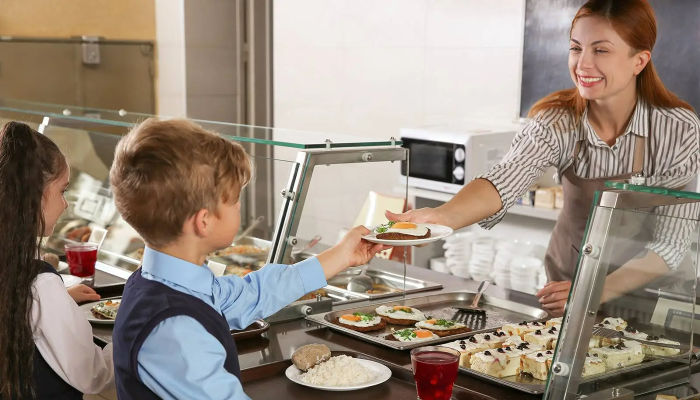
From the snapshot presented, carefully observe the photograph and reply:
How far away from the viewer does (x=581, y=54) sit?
8.40 ft

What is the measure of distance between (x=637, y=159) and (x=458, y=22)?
8.95ft

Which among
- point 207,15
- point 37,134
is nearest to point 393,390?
point 37,134

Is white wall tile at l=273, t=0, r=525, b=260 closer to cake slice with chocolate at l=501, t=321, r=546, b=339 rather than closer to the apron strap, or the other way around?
the apron strap

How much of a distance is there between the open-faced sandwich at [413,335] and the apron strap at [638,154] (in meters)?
0.91

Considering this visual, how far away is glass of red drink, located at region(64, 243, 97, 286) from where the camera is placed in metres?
2.90

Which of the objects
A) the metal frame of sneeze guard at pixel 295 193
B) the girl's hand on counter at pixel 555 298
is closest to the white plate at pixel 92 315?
the metal frame of sneeze guard at pixel 295 193

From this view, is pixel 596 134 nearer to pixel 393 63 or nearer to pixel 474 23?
pixel 474 23

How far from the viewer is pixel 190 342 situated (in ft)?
4.89

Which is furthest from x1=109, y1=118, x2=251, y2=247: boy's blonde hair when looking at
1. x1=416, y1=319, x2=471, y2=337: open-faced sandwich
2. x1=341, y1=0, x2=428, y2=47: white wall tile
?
x1=341, y1=0, x2=428, y2=47: white wall tile

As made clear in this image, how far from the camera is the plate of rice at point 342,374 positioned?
192 centimetres

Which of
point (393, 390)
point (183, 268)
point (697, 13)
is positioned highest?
point (697, 13)

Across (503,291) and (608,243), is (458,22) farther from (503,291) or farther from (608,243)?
(608,243)

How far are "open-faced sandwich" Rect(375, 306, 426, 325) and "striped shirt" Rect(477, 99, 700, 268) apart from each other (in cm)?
43

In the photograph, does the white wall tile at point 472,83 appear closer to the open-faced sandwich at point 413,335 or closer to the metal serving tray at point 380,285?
the metal serving tray at point 380,285
